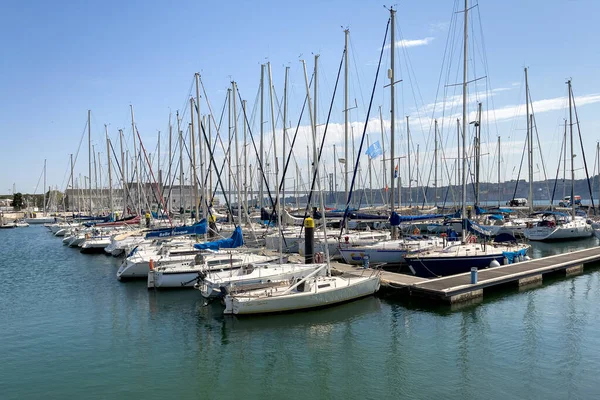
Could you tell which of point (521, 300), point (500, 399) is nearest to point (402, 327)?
point (500, 399)

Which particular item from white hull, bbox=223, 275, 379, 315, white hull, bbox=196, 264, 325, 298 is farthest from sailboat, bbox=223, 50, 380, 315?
white hull, bbox=196, 264, 325, 298

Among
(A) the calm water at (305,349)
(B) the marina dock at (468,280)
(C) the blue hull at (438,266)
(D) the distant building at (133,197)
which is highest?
(D) the distant building at (133,197)

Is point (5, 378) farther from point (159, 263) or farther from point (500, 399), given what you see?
point (500, 399)

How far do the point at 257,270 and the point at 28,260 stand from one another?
30.1 m

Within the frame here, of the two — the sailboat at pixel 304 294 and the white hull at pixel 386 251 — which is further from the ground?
the white hull at pixel 386 251

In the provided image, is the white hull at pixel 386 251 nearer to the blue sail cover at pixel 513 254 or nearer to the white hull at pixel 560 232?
the blue sail cover at pixel 513 254

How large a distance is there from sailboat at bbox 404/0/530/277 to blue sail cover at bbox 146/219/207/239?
14.4 meters

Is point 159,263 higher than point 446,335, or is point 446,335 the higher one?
point 159,263

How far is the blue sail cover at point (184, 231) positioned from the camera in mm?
31598

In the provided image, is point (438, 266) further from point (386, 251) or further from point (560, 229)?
point (560, 229)

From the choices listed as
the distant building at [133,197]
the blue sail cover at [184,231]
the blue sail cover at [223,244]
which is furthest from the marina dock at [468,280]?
the distant building at [133,197]

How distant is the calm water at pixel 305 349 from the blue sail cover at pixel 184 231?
24.0ft

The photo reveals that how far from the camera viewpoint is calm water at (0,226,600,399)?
43.7ft

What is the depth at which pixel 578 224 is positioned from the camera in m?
49.3
